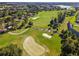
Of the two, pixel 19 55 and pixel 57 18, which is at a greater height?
pixel 57 18

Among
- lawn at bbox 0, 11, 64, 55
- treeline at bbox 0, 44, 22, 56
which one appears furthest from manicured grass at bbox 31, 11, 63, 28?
treeline at bbox 0, 44, 22, 56

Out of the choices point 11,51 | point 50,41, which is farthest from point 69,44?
point 11,51

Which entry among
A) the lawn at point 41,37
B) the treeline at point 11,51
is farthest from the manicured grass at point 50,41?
the treeline at point 11,51

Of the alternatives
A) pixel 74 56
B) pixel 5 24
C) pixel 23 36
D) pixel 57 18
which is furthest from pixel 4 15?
pixel 74 56

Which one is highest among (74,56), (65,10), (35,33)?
(65,10)

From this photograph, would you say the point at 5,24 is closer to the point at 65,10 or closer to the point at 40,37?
the point at 40,37

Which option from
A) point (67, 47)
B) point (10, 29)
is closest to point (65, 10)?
point (67, 47)

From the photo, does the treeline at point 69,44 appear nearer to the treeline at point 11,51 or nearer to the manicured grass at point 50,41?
the manicured grass at point 50,41

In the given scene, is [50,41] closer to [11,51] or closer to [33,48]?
[33,48]
